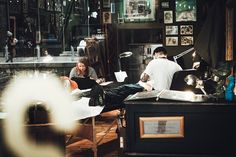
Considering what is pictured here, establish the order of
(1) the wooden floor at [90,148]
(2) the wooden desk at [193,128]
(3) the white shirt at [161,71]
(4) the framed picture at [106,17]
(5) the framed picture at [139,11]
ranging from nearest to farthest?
(2) the wooden desk at [193,128]
(1) the wooden floor at [90,148]
(3) the white shirt at [161,71]
(5) the framed picture at [139,11]
(4) the framed picture at [106,17]

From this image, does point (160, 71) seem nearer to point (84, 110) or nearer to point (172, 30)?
point (84, 110)

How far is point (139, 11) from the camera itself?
10273 mm

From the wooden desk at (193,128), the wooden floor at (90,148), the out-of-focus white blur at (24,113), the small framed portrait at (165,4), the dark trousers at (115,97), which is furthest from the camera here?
the small framed portrait at (165,4)

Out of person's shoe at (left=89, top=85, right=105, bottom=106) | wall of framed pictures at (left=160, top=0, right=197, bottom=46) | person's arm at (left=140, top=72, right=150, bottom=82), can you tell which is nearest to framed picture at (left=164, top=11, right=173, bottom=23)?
wall of framed pictures at (left=160, top=0, right=197, bottom=46)

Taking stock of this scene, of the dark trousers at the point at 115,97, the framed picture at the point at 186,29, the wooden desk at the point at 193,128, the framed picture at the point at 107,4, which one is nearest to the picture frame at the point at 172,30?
the framed picture at the point at 186,29

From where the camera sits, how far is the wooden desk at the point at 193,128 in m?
3.39

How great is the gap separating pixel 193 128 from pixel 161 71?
9.69 ft

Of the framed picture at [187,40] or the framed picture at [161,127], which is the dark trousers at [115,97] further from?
the framed picture at [187,40]

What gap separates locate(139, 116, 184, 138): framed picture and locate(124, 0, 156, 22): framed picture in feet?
22.7

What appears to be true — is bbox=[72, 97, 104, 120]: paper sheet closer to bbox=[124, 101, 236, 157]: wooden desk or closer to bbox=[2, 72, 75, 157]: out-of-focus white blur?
bbox=[2, 72, 75, 157]: out-of-focus white blur

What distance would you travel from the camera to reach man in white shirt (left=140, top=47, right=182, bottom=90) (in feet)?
20.9

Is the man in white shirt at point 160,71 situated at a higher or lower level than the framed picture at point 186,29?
lower

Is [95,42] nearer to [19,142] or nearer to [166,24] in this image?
[166,24]

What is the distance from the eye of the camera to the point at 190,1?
9.70 metres
